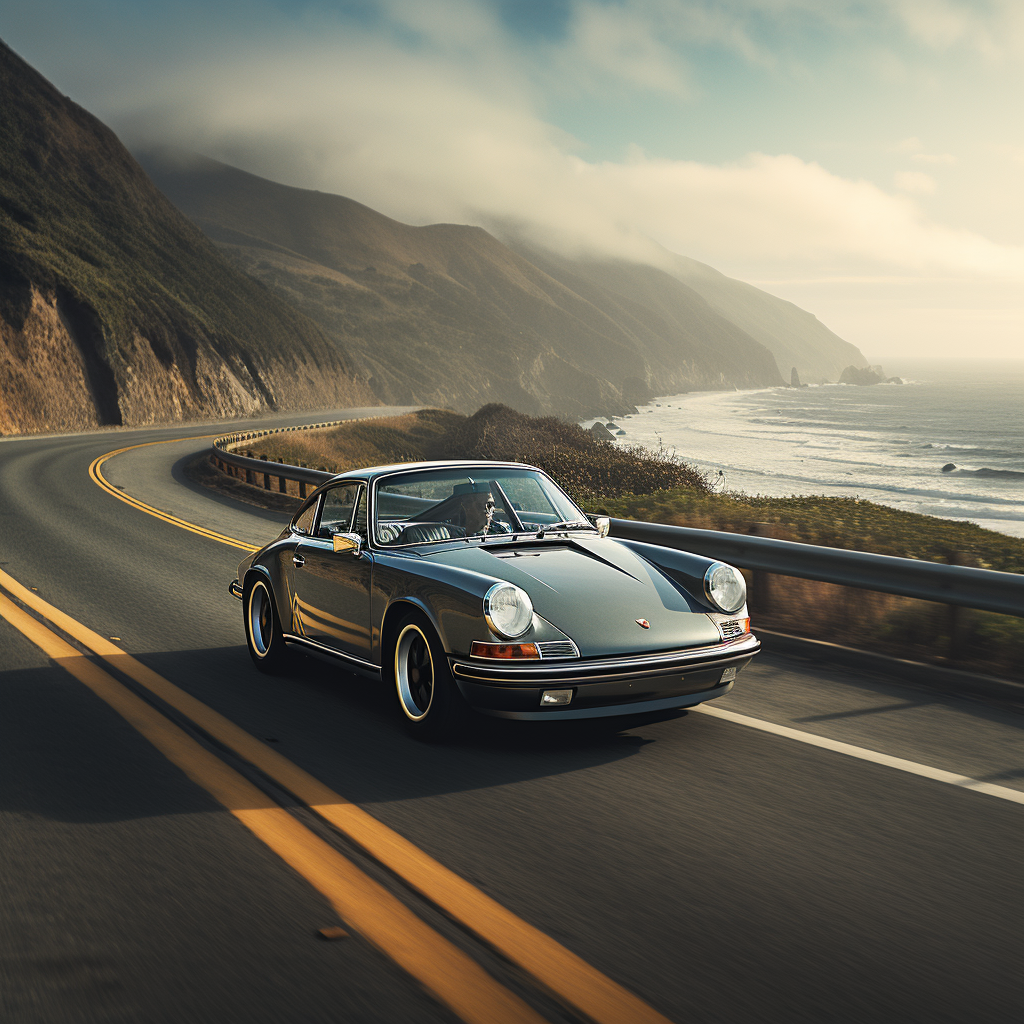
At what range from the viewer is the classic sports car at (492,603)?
15.3 ft

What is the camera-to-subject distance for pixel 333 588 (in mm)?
5910

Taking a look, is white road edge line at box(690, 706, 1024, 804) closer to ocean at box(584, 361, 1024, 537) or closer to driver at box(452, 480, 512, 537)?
driver at box(452, 480, 512, 537)

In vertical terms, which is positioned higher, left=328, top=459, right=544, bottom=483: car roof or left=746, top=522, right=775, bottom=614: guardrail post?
left=328, top=459, right=544, bottom=483: car roof

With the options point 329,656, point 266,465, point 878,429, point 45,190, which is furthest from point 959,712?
point 878,429

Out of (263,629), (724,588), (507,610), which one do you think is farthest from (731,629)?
(263,629)

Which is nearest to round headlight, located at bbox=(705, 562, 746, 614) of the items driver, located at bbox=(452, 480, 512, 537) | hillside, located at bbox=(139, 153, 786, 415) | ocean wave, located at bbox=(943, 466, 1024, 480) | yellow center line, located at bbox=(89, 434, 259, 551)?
driver, located at bbox=(452, 480, 512, 537)

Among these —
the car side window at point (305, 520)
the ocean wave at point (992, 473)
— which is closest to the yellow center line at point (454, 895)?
the car side window at point (305, 520)

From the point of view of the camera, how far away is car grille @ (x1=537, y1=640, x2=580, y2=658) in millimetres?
4645

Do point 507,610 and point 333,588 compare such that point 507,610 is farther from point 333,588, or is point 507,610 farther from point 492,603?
point 333,588

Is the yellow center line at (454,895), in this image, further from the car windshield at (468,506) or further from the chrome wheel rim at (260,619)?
the car windshield at (468,506)

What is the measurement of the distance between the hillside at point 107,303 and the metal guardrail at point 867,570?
49.7 meters

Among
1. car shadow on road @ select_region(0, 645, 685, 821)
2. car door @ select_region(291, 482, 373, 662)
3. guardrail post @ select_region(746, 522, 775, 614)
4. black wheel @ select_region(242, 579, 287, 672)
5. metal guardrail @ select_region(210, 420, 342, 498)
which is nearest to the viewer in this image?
car shadow on road @ select_region(0, 645, 685, 821)

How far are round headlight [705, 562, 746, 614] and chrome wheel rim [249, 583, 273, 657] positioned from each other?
294 cm

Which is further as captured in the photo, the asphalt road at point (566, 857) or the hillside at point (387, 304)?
the hillside at point (387, 304)
